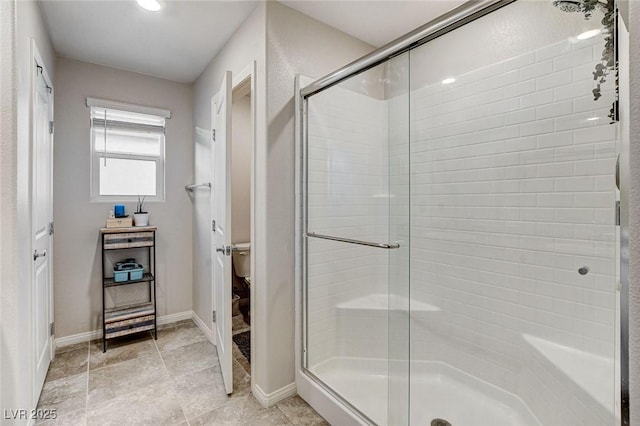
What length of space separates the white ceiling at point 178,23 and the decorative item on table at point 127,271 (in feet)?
5.86

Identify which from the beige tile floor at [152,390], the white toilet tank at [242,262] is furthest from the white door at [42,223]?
the white toilet tank at [242,262]

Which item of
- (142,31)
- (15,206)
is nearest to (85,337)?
(15,206)

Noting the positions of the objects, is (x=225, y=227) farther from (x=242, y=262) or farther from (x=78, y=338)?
(x=78, y=338)

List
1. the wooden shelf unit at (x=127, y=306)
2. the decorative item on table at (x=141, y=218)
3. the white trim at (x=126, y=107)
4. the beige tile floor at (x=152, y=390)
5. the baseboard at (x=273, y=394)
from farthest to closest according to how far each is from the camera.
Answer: the decorative item on table at (x=141, y=218) < the white trim at (x=126, y=107) < the wooden shelf unit at (x=127, y=306) < the baseboard at (x=273, y=394) < the beige tile floor at (x=152, y=390)

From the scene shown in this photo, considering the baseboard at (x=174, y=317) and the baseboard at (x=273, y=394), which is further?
the baseboard at (x=174, y=317)

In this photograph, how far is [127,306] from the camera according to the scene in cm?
292

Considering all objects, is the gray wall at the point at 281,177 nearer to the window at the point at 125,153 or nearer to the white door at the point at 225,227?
the white door at the point at 225,227

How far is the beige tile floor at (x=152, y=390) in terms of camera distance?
179 cm

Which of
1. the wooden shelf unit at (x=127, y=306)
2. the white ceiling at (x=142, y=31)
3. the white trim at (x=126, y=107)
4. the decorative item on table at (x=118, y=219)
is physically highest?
the white ceiling at (x=142, y=31)

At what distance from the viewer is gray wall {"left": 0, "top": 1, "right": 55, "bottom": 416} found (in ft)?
4.28

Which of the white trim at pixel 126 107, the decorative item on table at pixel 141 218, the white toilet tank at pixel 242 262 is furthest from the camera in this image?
the white toilet tank at pixel 242 262

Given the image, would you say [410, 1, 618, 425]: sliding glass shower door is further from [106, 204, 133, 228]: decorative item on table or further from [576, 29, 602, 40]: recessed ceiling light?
[106, 204, 133, 228]: decorative item on table

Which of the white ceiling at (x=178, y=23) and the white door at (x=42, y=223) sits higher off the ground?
the white ceiling at (x=178, y=23)

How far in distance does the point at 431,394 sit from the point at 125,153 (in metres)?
3.18
